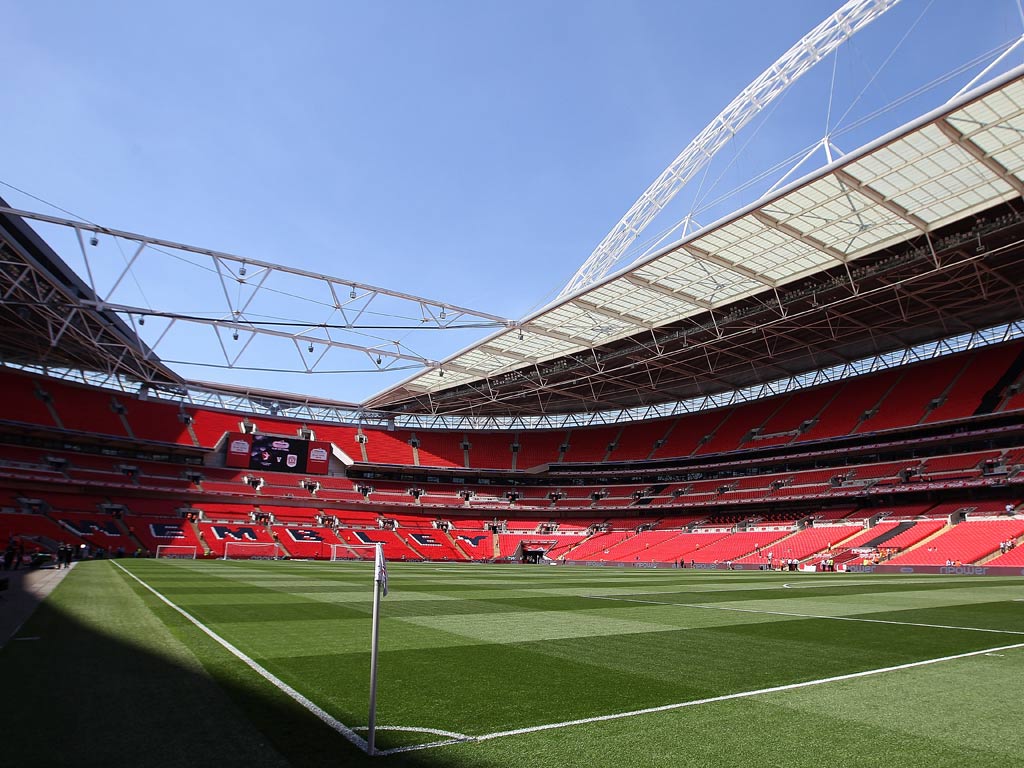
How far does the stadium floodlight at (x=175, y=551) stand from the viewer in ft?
155

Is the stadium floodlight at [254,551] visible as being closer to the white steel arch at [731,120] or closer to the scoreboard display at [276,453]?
the scoreboard display at [276,453]

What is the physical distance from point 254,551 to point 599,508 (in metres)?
33.4

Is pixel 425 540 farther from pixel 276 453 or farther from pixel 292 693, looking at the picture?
pixel 292 693

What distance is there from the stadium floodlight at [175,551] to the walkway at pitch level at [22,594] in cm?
2101

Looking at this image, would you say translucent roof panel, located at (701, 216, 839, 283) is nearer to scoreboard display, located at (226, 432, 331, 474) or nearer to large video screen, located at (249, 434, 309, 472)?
scoreboard display, located at (226, 432, 331, 474)

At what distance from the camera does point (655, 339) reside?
4316 cm

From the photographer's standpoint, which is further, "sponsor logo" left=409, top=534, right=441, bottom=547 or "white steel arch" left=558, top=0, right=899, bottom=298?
"sponsor logo" left=409, top=534, right=441, bottom=547

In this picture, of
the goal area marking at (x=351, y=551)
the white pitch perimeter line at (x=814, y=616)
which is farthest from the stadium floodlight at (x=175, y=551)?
the white pitch perimeter line at (x=814, y=616)

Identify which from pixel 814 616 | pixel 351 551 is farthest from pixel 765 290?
pixel 351 551

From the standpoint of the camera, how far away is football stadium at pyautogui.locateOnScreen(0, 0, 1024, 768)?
6.05m

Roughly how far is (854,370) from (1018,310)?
13.7 metres

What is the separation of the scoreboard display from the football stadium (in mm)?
226

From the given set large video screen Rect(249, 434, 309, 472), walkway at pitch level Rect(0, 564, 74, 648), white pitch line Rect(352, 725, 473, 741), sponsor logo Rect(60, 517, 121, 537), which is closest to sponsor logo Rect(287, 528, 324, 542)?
large video screen Rect(249, 434, 309, 472)

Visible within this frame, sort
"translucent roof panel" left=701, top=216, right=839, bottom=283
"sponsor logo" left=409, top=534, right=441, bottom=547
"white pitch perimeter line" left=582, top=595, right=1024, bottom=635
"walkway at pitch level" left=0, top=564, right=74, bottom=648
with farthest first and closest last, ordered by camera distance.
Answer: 1. "sponsor logo" left=409, top=534, right=441, bottom=547
2. "translucent roof panel" left=701, top=216, right=839, bottom=283
3. "white pitch perimeter line" left=582, top=595, right=1024, bottom=635
4. "walkway at pitch level" left=0, top=564, right=74, bottom=648
